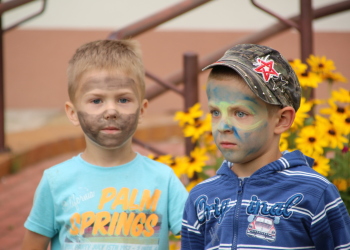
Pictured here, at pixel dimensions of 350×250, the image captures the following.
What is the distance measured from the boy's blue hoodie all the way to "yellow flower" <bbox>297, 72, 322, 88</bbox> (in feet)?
4.00

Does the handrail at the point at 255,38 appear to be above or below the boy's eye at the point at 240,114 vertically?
below

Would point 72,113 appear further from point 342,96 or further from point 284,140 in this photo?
point 342,96

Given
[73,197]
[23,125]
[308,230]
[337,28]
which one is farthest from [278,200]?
[337,28]

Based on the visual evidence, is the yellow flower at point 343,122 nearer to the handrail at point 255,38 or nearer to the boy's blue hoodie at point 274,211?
the boy's blue hoodie at point 274,211

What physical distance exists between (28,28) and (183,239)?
23.5ft

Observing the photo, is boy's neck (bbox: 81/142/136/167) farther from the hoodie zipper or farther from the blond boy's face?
the hoodie zipper

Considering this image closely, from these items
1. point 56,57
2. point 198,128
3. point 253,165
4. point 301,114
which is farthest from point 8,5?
point 56,57

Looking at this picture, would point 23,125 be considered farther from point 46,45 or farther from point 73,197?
point 73,197

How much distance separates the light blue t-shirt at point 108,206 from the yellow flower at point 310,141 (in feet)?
2.51

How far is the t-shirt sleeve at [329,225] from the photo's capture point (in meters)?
1.99

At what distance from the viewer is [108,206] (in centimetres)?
248

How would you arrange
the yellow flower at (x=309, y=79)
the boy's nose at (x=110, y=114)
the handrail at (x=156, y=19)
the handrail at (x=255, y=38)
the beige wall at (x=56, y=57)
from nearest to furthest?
the boy's nose at (x=110, y=114), the yellow flower at (x=309, y=79), the handrail at (x=156, y=19), the handrail at (x=255, y=38), the beige wall at (x=56, y=57)

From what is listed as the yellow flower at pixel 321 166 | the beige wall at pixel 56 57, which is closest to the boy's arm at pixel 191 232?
the yellow flower at pixel 321 166

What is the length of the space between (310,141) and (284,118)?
3.39ft
